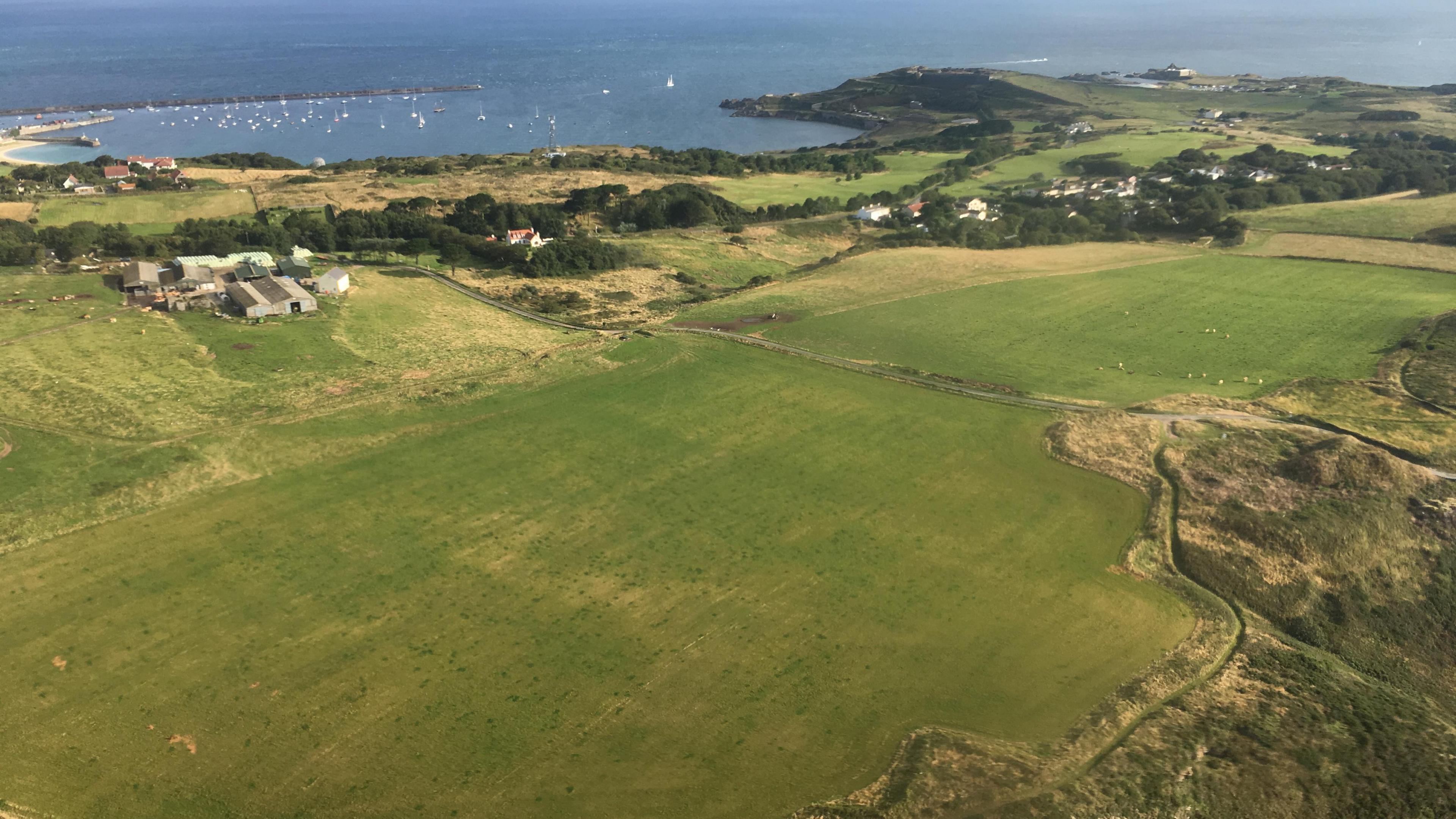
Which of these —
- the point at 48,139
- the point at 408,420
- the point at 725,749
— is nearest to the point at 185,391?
the point at 408,420

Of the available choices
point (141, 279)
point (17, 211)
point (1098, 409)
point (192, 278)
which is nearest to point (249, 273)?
point (192, 278)

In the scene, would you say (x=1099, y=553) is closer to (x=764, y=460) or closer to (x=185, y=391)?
(x=764, y=460)

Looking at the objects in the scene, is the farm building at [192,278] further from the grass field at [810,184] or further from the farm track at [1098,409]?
the grass field at [810,184]

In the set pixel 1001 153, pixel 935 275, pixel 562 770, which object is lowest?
pixel 562 770

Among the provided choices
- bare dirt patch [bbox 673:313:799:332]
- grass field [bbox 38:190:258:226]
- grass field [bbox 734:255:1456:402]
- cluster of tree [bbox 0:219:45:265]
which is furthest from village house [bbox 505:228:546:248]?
cluster of tree [bbox 0:219:45:265]

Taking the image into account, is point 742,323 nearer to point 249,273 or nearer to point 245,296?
point 245,296

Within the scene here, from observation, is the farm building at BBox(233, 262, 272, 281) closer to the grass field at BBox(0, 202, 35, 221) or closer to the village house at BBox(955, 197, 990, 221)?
the grass field at BBox(0, 202, 35, 221)

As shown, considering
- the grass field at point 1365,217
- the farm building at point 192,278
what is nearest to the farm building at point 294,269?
the farm building at point 192,278

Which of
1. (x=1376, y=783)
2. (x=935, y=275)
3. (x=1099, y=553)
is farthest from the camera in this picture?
(x=935, y=275)
